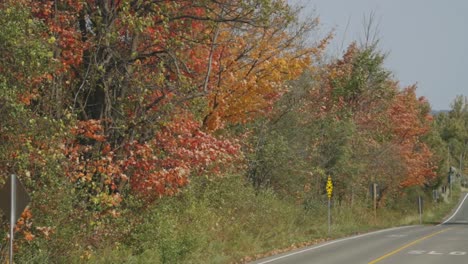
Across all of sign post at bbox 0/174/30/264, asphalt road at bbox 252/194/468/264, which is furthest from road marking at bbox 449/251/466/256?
sign post at bbox 0/174/30/264

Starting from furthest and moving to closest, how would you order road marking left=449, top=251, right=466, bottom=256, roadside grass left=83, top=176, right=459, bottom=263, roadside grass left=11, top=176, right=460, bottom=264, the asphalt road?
road marking left=449, top=251, right=466, bottom=256 → the asphalt road → roadside grass left=83, top=176, right=459, bottom=263 → roadside grass left=11, top=176, right=460, bottom=264

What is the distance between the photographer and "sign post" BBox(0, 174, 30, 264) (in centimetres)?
1034

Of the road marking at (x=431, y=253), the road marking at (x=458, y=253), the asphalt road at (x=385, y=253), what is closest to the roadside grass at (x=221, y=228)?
the asphalt road at (x=385, y=253)

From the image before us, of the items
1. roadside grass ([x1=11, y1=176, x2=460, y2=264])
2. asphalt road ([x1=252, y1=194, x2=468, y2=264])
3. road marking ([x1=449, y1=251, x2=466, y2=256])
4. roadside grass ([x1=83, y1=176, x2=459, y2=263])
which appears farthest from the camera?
road marking ([x1=449, y1=251, x2=466, y2=256])

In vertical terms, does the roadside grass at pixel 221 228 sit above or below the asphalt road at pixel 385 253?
above

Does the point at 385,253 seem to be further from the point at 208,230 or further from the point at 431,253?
the point at 208,230

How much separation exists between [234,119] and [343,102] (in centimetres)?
1994

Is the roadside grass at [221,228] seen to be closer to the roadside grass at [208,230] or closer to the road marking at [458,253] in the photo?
the roadside grass at [208,230]

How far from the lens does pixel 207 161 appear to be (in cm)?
1628

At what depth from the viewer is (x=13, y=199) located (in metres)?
10.4

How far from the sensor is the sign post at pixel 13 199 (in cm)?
1034

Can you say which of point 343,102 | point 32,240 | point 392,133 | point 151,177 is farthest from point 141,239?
point 392,133

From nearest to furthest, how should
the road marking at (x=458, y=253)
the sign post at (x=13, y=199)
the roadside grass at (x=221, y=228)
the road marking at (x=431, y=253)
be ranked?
the sign post at (x=13, y=199)
the roadside grass at (x=221, y=228)
the road marking at (x=458, y=253)
the road marking at (x=431, y=253)

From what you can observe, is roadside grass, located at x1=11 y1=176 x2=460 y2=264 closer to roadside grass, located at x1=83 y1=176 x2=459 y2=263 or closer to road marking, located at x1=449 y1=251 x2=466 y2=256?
roadside grass, located at x1=83 y1=176 x2=459 y2=263
